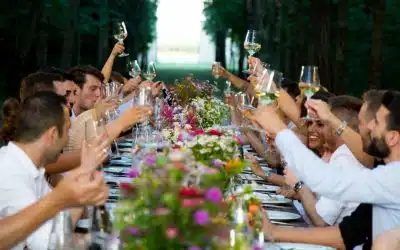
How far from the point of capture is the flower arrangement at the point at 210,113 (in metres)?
8.76

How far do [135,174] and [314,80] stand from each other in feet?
8.18

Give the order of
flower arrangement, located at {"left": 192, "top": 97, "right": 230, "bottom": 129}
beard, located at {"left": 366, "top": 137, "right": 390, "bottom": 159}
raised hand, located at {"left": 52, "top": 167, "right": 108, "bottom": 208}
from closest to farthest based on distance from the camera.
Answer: raised hand, located at {"left": 52, "top": 167, "right": 108, "bottom": 208}
beard, located at {"left": 366, "top": 137, "right": 390, "bottom": 159}
flower arrangement, located at {"left": 192, "top": 97, "right": 230, "bottom": 129}

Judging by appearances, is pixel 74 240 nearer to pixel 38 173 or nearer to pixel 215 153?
pixel 38 173

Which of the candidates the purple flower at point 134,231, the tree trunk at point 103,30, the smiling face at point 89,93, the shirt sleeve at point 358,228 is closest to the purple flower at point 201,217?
the purple flower at point 134,231

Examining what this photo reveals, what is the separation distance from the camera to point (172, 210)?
221 centimetres

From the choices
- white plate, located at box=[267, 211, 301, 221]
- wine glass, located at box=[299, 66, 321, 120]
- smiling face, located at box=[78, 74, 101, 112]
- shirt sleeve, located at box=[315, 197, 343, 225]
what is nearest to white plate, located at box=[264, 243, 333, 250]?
shirt sleeve, located at box=[315, 197, 343, 225]

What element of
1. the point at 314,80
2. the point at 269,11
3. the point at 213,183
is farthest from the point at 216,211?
the point at 269,11

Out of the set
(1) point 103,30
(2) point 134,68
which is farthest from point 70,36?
(2) point 134,68

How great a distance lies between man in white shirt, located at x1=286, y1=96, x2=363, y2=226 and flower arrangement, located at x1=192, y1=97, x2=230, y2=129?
3.42 meters

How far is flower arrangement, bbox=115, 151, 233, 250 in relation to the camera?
7.24 ft

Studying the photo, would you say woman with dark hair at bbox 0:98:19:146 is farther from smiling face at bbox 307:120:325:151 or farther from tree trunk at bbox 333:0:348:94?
tree trunk at bbox 333:0:348:94

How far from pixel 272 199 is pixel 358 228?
162 centimetres

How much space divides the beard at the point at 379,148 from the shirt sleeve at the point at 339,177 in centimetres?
12

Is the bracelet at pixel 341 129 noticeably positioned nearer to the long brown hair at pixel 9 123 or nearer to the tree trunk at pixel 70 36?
the long brown hair at pixel 9 123
